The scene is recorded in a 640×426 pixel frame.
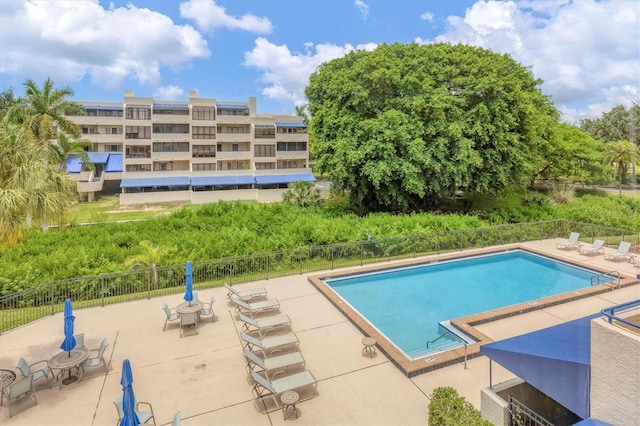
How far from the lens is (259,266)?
17.9 meters

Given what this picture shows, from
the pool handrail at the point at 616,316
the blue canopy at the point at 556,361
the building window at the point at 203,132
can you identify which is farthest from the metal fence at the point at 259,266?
the building window at the point at 203,132

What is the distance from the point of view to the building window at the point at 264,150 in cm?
5388

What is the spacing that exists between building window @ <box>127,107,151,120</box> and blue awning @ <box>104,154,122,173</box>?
25.0ft

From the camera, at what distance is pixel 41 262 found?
17000 mm

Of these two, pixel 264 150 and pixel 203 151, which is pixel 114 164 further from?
pixel 264 150

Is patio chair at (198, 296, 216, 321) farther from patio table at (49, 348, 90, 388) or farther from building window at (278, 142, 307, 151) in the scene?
building window at (278, 142, 307, 151)

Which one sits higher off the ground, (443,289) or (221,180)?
(221,180)

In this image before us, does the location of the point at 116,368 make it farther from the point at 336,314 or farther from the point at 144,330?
the point at 336,314

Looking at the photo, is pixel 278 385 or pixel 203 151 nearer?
pixel 278 385

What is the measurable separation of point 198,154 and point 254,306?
4537 cm

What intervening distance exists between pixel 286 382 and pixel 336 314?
515 centimetres

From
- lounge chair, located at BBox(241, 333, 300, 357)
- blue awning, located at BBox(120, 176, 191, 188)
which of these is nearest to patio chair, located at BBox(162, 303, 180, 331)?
lounge chair, located at BBox(241, 333, 300, 357)

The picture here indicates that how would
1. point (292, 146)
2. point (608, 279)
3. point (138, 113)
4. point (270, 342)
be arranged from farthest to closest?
1. point (292, 146)
2. point (138, 113)
3. point (608, 279)
4. point (270, 342)

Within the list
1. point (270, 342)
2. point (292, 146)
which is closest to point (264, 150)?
point (292, 146)
